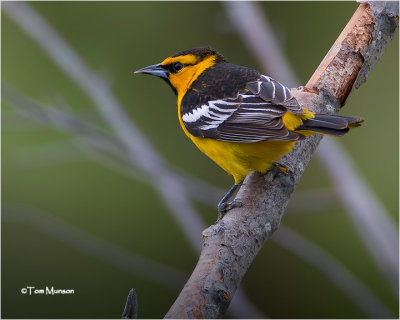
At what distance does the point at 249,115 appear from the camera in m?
2.94

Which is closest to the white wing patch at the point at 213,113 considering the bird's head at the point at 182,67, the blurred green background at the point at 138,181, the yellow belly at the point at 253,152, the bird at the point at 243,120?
the bird at the point at 243,120

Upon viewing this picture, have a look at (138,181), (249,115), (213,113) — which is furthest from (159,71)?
(138,181)

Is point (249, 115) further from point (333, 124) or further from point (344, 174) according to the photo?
point (344, 174)

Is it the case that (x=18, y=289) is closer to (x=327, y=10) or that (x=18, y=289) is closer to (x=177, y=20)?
(x=177, y=20)

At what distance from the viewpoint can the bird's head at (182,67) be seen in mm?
3637

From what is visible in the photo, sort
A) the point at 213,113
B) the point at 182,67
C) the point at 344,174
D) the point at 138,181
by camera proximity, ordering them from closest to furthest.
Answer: the point at 213,113
the point at 182,67
the point at 344,174
the point at 138,181

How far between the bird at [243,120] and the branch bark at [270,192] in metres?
0.12

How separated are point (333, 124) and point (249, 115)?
0.50m

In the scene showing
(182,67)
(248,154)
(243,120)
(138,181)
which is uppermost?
(182,67)

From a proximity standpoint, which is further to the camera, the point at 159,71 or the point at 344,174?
the point at 344,174

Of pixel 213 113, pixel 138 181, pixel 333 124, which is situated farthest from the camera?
pixel 138 181

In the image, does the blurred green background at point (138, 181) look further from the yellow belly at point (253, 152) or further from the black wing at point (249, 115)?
the yellow belly at point (253, 152)

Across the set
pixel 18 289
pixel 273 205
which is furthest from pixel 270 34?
pixel 18 289

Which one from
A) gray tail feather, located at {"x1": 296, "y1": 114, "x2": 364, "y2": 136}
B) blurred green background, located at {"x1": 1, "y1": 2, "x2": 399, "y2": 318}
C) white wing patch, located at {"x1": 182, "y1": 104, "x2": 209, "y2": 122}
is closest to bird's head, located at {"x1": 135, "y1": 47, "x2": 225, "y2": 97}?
white wing patch, located at {"x1": 182, "y1": 104, "x2": 209, "y2": 122}
